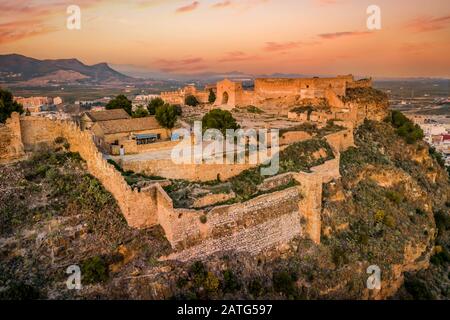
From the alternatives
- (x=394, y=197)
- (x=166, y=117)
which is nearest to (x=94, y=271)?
(x=166, y=117)

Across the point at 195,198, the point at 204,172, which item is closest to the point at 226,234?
the point at 195,198

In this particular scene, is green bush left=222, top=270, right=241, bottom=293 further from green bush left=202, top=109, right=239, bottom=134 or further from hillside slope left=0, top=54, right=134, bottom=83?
hillside slope left=0, top=54, right=134, bottom=83

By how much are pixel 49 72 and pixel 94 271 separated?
69779 millimetres

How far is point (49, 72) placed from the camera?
73.6m

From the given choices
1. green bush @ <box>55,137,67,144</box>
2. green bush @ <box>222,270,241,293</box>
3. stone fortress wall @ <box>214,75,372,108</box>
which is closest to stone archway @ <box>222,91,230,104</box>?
stone fortress wall @ <box>214,75,372,108</box>

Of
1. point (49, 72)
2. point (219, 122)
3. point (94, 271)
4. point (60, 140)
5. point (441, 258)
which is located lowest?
point (441, 258)

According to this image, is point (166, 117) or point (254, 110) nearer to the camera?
point (166, 117)

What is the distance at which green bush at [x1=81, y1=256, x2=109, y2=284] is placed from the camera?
502 inches

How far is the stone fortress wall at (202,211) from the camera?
1412cm

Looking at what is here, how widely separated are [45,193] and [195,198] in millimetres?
6087

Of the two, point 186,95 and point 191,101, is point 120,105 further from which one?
point 186,95

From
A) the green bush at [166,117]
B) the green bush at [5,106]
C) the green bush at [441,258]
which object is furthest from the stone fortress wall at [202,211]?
the green bush at [441,258]

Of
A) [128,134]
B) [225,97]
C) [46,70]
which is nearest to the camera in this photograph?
[128,134]

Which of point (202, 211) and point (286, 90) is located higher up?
point (286, 90)
